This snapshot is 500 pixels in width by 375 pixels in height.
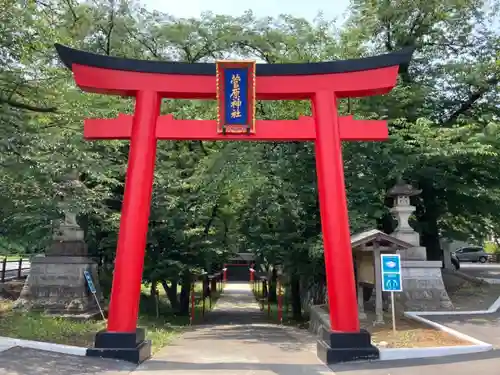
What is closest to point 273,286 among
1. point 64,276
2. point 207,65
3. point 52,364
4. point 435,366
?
point 64,276

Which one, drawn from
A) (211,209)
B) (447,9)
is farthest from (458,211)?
(211,209)

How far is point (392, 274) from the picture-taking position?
33.7ft

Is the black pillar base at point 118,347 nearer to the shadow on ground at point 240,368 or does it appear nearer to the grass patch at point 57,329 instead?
the shadow on ground at point 240,368

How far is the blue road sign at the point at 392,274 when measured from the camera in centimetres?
1021

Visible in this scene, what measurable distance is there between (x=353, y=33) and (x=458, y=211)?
8864 millimetres

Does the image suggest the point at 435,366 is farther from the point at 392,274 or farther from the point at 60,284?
the point at 60,284

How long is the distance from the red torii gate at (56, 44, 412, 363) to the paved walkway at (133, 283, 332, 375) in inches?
24.0

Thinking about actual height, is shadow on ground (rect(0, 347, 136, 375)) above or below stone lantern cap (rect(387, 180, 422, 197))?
below

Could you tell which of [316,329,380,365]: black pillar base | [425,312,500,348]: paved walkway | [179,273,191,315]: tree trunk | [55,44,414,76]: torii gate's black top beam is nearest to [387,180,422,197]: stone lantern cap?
[425,312,500,348]: paved walkway

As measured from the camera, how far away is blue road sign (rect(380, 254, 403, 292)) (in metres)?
10.2

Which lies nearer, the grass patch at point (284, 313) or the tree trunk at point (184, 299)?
the grass patch at point (284, 313)

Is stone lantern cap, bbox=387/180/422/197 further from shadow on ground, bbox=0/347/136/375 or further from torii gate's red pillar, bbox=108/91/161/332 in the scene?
shadow on ground, bbox=0/347/136/375

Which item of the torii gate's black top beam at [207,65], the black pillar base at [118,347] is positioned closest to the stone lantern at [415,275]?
the torii gate's black top beam at [207,65]

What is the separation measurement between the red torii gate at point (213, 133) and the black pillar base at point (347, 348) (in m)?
0.02
